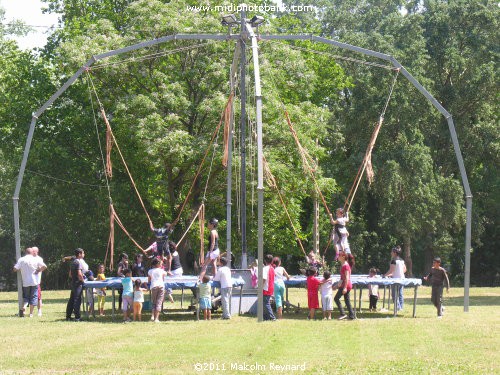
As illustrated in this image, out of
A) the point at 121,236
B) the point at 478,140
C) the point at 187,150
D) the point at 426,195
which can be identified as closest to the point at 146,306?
the point at 187,150

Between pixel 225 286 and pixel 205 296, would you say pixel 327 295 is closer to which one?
pixel 225 286

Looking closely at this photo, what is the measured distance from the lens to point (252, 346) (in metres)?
16.0

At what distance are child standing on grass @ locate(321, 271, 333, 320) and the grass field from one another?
630mm

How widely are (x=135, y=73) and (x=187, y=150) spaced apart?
399cm

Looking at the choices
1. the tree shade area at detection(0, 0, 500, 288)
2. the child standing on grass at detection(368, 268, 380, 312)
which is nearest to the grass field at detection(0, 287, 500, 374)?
the child standing on grass at detection(368, 268, 380, 312)

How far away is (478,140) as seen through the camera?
48.9 meters

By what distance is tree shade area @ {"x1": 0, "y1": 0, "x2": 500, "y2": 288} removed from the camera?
3553 centimetres

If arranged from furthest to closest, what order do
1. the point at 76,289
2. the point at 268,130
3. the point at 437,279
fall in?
the point at 268,130
the point at 437,279
the point at 76,289

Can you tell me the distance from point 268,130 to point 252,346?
1979cm

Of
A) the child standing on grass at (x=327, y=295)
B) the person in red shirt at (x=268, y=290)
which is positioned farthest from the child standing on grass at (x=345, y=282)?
the person in red shirt at (x=268, y=290)

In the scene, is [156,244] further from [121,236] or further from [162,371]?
[121,236]

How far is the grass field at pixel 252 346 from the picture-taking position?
13.8 m

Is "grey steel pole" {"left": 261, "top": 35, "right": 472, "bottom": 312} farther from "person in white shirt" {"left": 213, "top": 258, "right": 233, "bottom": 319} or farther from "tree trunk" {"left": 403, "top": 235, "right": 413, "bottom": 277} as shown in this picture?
"tree trunk" {"left": 403, "top": 235, "right": 413, "bottom": 277}

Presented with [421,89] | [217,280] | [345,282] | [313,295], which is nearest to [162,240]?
[217,280]
